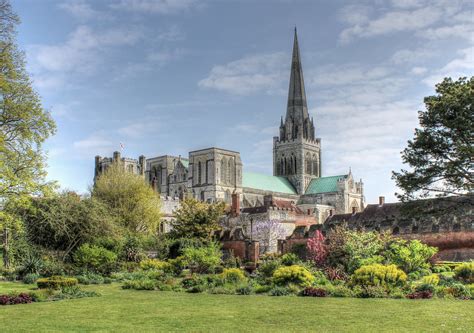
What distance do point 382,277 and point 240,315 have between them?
740 cm

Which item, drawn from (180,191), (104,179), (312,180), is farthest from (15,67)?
(312,180)

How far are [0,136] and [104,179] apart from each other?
32.8m

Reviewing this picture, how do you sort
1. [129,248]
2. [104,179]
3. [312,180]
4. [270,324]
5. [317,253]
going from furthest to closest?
[312,180], [104,179], [129,248], [317,253], [270,324]

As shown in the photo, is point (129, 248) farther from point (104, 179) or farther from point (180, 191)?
point (180, 191)

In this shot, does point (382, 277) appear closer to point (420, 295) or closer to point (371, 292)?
point (371, 292)

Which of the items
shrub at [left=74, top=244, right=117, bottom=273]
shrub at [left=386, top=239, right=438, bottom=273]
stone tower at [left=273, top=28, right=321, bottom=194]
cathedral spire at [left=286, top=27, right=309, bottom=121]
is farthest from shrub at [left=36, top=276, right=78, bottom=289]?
cathedral spire at [left=286, top=27, right=309, bottom=121]

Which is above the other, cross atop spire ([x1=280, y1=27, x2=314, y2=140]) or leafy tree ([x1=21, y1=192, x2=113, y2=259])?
cross atop spire ([x1=280, y1=27, x2=314, y2=140])

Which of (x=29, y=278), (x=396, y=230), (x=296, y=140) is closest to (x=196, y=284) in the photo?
(x=29, y=278)

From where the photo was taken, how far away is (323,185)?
116 metres

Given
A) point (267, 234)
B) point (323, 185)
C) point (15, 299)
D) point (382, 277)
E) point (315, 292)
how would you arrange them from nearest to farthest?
point (15, 299) → point (315, 292) → point (382, 277) → point (267, 234) → point (323, 185)

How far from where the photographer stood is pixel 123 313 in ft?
51.8

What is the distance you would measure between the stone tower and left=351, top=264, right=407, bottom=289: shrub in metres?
99.7

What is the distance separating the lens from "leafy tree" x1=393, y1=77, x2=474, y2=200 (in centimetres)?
2988

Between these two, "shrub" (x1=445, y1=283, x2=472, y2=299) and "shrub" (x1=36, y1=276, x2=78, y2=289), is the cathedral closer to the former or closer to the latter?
"shrub" (x1=36, y1=276, x2=78, y2=289)
